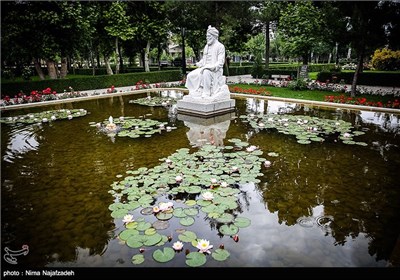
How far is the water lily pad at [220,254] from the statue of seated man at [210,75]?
671 cm

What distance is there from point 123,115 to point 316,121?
20.6 ft

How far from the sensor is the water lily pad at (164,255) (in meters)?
2.80

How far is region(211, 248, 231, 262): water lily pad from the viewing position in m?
2.80

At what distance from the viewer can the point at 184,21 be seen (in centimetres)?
2097

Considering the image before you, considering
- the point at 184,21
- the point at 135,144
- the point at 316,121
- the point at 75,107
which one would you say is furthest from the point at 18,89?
the point at 316,121

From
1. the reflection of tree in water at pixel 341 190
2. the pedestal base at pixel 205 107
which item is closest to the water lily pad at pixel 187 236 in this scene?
the reflection of tree in water at pixel 341 190

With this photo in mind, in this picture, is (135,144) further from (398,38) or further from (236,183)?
(398,38)

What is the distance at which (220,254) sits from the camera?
2.86m

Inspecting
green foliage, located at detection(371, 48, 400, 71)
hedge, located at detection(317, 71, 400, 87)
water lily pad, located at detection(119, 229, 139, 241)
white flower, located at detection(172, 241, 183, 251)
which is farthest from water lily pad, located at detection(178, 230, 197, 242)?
green foliage, located at detection(371, 48, 400, 71)

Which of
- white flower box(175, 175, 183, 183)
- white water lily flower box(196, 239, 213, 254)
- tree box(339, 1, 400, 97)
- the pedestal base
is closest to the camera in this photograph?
white water lily flower box(196, 239, 213, 254)

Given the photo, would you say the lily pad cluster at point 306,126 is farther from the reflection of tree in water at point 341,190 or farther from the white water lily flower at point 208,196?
the white water lily flower at point 208,196

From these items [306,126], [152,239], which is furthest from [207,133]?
[152,239]

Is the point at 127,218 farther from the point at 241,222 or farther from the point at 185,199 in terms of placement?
the point at 241,222

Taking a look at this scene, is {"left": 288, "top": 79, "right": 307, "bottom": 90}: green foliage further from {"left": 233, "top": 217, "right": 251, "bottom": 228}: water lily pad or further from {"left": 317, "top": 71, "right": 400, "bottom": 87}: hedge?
{"left": 233, "top": 217, "right": 251, "bottom": 228}: water lily pad
